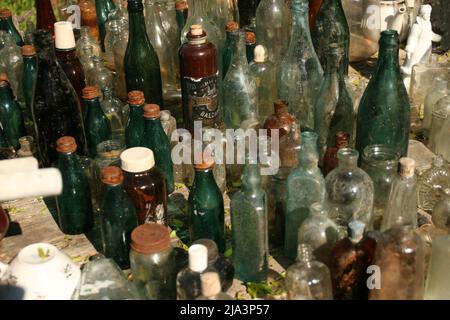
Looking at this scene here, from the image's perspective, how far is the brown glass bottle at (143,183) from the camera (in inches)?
65.4

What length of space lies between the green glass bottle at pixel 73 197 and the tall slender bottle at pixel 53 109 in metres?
0.20

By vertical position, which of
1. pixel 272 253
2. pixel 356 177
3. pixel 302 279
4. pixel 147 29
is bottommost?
pixel 272 253

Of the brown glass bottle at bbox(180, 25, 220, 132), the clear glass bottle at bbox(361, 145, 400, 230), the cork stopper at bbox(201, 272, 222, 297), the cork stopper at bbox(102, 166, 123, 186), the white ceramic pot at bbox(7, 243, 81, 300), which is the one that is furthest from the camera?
the brown glass bottle at bbox(180, 25, 220, 132)

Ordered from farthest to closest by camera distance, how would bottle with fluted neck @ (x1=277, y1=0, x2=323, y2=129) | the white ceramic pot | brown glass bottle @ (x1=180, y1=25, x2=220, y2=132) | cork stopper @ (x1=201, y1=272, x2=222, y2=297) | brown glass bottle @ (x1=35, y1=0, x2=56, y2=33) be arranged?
brown glass bottle @ (x1=35, y1=0, x2=56, y2=33) < bottle with fluted neck @ (x1=277, y1=0, x2=323, y2=129) < brown glass bottle @ (x1=180, y1=25, x2=220, y2=132) < the white ceramic pot < cork stopper @ (x1=201, y1=272, x2=222, y2=297)

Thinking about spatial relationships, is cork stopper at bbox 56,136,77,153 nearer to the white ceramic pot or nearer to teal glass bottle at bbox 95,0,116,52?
the white ceramic pot

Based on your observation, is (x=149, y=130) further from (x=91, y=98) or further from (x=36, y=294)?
(x=36, y=294)

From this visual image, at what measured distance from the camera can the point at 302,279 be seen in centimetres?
145

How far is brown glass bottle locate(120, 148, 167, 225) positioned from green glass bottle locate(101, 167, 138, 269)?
0.05 metres

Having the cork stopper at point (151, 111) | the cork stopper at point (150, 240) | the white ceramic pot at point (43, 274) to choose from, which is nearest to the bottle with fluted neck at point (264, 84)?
the cork stopper at point (151, 111)

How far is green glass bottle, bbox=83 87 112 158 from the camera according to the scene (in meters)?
2.04

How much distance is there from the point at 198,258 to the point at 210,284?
9cm

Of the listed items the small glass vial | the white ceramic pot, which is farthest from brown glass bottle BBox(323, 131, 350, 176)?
the white ceramic pot

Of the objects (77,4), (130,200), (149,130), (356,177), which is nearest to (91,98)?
(149,130)

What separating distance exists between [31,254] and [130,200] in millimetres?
291
